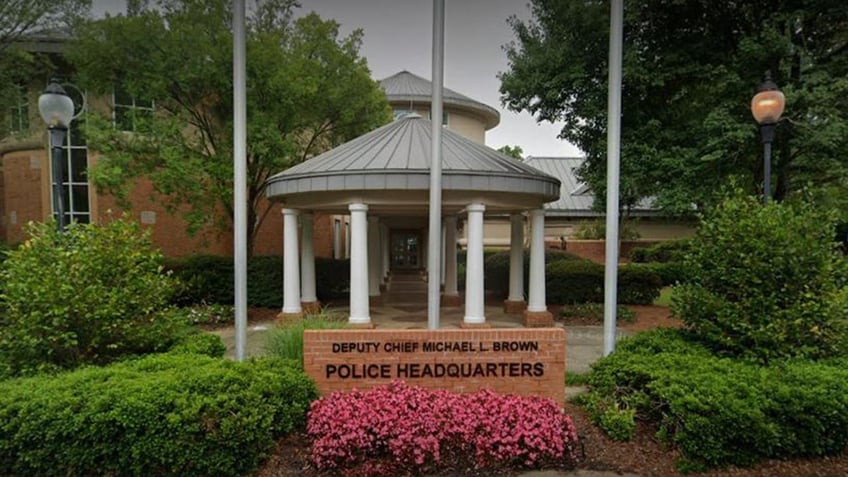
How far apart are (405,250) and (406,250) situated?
0.08 meters

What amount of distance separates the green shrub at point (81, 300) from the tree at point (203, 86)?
579 cm

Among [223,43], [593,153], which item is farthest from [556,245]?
[223,43]

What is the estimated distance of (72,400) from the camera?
436 centimetres

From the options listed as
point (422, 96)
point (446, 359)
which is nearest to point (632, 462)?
point (446, 359)

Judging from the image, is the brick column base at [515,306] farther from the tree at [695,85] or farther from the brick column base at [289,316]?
the brick column base at [289,316]

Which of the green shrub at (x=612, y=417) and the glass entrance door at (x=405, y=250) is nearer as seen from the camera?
the green shrub at (x=612, y=417)

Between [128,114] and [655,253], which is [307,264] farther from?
[655,253]

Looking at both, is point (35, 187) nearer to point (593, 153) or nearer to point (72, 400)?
point (72, 400)

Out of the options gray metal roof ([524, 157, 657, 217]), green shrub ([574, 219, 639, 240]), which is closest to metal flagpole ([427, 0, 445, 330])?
gray metal roof ([524, 157, 657, 217])

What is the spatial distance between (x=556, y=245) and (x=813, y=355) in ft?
68.8

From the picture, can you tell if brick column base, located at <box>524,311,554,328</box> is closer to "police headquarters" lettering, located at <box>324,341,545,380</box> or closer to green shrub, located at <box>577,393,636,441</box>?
green shrub, located at <box>577,393,636,441</box>

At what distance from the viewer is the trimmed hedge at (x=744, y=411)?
4.57m

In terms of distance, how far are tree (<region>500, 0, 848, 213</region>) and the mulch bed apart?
739cm

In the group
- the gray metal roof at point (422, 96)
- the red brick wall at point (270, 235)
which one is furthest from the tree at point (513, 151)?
the red brick wall at point (270, 235)
